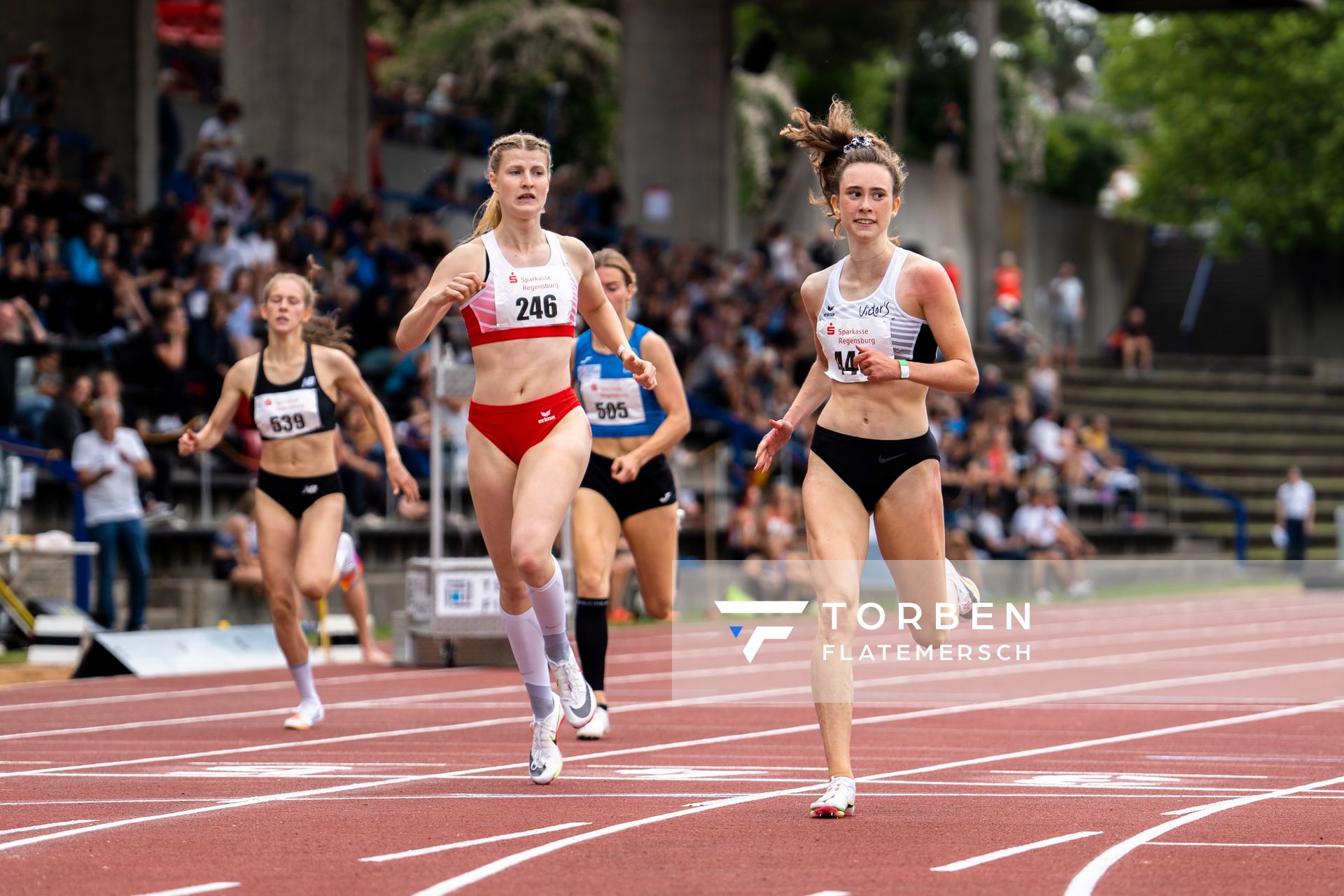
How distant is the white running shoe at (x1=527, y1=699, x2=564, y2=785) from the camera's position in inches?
346

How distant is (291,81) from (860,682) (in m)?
15.2

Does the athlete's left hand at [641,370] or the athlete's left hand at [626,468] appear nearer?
the athlete's left hand at [641,370]

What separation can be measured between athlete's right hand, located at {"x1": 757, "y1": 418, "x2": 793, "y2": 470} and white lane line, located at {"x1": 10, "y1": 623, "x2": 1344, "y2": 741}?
369cm

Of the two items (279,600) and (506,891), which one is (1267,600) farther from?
(506,891)

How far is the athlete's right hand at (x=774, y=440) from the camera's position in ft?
26.5

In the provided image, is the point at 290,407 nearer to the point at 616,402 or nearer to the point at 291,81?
the point at 616,402

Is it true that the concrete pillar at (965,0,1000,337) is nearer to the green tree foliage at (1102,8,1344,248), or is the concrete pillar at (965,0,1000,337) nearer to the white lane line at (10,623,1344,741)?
the green tree foliage at (1102,8,1344,248)

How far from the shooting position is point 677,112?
35188 mm

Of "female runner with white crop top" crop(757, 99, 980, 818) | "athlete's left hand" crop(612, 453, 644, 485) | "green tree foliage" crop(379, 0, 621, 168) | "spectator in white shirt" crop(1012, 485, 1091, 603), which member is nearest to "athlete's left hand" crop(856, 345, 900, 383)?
"female runner with white crop top" crop(757, 99, 980, 818)

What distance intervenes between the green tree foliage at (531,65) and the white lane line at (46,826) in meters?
37.8

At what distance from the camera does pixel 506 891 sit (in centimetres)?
617

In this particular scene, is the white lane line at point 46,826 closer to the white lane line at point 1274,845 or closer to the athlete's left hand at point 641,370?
the athlete's left hand at point 641,370

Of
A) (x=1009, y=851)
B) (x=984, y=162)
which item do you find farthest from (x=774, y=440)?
(x=984, y=162)

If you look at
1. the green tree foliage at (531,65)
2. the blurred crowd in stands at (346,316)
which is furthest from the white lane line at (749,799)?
the green tree foliage at (531,65)
